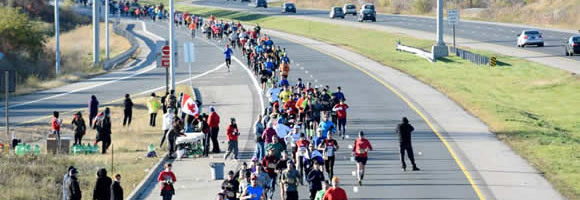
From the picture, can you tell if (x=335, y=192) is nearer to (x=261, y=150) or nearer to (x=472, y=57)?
(x=261, y=150)

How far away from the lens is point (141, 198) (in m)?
23.4

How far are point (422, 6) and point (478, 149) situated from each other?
83.2 metres

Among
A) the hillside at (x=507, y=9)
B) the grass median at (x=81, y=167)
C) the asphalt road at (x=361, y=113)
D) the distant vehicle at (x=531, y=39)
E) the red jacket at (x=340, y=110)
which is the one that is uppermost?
the hillside at (x=507, y=9)

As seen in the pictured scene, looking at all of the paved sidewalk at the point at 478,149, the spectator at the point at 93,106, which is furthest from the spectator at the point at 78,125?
the paved sidewalk at the point at 478,149

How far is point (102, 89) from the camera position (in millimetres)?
51906

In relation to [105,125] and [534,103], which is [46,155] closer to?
[105,125]

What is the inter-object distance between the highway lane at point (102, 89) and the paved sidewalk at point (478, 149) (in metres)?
12.8

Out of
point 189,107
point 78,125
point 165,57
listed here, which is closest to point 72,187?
point 189,107

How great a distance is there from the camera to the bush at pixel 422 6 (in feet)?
366

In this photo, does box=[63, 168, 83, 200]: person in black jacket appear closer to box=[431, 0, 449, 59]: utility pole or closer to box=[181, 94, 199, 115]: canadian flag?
box=[181, 94, 199, 115]: canadian flag

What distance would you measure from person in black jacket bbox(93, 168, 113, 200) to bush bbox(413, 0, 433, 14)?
94076 millimetres

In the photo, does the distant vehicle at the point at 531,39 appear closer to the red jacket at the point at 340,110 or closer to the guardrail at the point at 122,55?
the guardrail at the point at 122,55

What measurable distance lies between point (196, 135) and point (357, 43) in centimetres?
4728

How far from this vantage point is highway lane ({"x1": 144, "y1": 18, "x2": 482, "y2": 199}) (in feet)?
77.5
